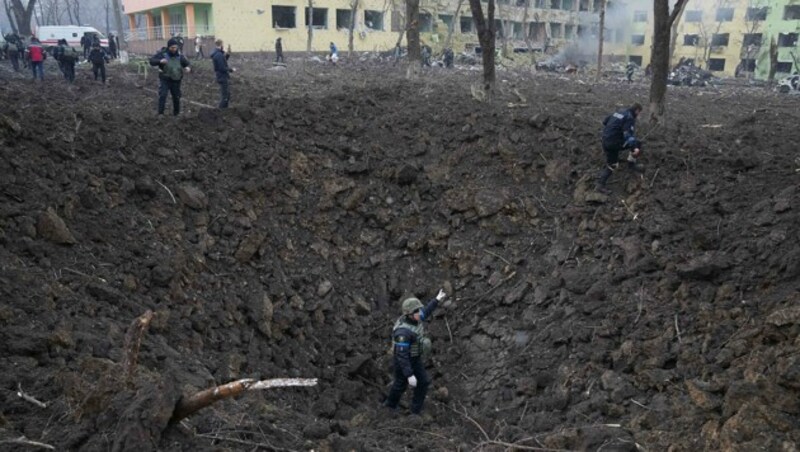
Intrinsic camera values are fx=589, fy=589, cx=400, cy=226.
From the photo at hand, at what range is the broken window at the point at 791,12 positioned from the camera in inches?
1901

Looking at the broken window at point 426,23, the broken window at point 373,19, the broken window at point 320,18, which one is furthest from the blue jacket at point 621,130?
the broken window at point 426,23

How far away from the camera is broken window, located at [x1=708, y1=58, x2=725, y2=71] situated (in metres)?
53.4

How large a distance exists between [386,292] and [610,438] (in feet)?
15.0

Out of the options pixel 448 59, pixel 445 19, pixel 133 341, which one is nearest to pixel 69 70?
pixel 133 341

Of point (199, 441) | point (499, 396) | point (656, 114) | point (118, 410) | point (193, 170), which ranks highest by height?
point (656, 114)

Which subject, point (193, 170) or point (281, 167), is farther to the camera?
point (281, 167)

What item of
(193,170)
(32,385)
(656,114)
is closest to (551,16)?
(656,114)

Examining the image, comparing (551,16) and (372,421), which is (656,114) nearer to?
(372,421)

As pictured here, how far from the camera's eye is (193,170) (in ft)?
29.4

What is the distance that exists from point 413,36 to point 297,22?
87.1 feet

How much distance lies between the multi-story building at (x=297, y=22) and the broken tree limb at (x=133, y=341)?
30.9 meters

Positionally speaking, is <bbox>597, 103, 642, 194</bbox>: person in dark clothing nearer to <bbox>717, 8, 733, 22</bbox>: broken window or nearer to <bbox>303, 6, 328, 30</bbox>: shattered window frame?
<bbox>303, 6, 328, 30</bbox>: shattered window frame

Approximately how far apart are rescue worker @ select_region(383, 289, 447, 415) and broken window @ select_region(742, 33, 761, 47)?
54659 millimetres

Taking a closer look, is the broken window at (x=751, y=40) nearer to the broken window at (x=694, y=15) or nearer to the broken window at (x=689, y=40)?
the broken window at (x=689, y=40)
